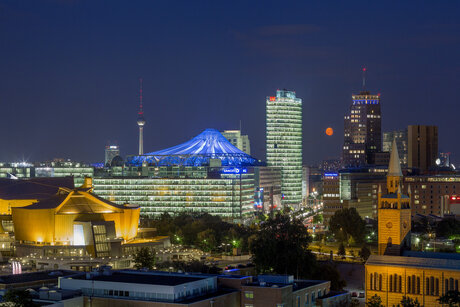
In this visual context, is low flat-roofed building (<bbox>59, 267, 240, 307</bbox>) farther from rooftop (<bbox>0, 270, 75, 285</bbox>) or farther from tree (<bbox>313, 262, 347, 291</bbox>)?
tree (<bbox>313, 262, 347, 291</bbox>)

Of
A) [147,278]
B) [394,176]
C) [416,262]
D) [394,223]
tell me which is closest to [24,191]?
[394,176]

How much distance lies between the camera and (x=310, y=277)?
94.4 metres

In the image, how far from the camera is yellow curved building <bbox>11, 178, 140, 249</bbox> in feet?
401

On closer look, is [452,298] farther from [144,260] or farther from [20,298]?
[144,260]

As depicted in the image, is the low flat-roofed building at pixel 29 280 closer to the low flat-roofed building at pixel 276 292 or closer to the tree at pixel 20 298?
the tree at pixel 20 298

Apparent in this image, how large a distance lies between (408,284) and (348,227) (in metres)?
69.4

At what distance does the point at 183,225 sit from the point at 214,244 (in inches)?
896

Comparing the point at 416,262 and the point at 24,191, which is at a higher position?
the point at 24,191

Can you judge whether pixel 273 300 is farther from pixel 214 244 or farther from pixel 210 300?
pixel 214 244

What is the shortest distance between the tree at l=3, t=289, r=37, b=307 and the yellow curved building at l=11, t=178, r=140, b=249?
63228mm

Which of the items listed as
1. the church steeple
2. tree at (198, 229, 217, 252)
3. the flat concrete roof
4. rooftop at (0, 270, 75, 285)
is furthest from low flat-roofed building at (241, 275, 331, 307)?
tree at (198, 229, 217, 252)

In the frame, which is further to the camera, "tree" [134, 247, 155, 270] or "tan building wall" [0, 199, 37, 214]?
"tan building wall" [0, 199, 37, 214]

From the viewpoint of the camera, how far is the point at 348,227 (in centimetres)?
15012

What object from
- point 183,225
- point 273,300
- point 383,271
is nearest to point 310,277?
point 383,271
